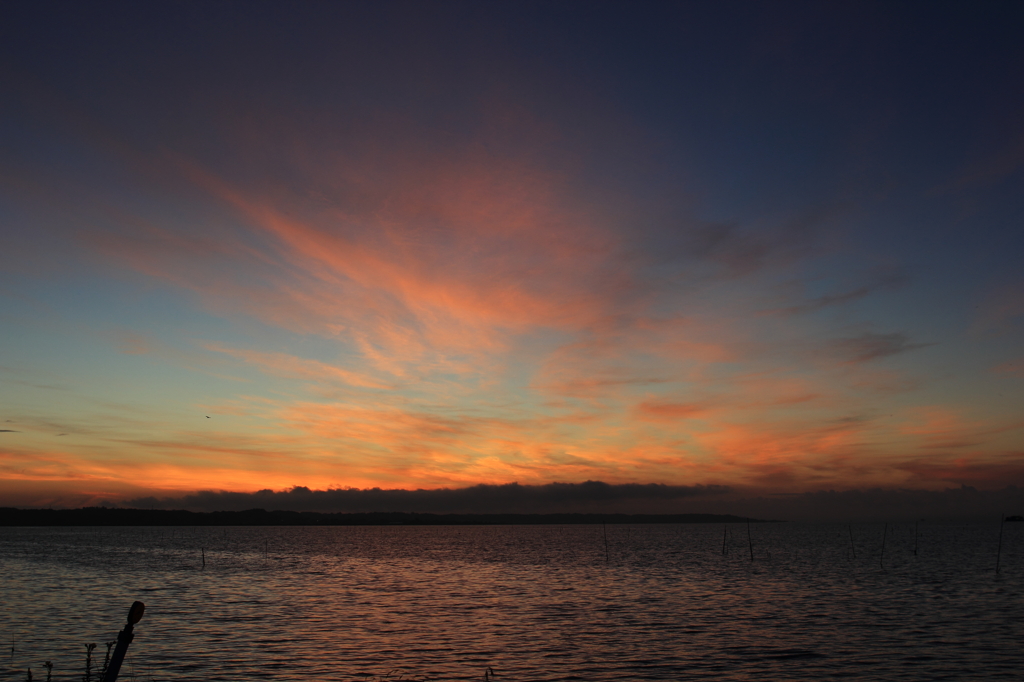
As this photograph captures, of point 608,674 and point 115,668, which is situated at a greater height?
point 115,668

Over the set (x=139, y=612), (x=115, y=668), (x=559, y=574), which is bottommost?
(x=559, y=574)

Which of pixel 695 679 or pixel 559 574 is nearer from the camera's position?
pixel 695 679

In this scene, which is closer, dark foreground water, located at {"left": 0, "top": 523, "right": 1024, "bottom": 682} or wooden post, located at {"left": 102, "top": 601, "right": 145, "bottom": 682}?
wooden post, located at {"left": 102, "top": 601, "right": 145, "bottom": 682}

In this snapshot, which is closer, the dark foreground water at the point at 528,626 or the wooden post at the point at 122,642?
the wooden post at the point at 122,642

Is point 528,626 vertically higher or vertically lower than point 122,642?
lower

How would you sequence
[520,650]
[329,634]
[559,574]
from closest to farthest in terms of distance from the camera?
[520,650]
[329,634]
[559,574]

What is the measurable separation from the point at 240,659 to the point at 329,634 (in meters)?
8.14

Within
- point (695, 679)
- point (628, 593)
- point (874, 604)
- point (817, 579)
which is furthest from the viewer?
point (817, 579)

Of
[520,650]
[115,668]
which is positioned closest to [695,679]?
[520,650]

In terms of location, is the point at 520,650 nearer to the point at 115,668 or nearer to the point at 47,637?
the point at 47,637

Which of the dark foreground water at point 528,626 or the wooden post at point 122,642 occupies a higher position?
the wooden post at point 122,642

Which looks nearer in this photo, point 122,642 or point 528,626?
point 122,642

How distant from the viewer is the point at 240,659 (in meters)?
33.7

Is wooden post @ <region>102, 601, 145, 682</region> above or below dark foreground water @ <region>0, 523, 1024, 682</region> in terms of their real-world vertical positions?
above
